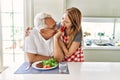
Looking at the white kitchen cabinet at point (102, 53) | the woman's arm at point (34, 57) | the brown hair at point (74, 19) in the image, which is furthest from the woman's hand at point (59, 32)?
the white kitchen cabinet at point (102, 53)

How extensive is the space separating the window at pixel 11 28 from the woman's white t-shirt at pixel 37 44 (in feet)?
5.27

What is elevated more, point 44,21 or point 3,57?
point 44,21

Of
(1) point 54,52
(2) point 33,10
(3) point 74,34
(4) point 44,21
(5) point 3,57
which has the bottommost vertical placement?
(5) point 3,57

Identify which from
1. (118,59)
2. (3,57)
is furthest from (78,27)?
(3,57)

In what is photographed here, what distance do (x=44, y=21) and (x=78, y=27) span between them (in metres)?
0.40

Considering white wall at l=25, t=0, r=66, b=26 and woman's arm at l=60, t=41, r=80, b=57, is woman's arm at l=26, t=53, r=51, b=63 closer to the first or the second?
woman's arm at l=60, t=41, r=80, b=57

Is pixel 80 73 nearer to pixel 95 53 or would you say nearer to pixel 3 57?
pixel 95 53

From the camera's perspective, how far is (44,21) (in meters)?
1.91

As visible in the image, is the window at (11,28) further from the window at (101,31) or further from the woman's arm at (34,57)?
the woman's arm at (34,57)

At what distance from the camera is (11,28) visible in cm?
353

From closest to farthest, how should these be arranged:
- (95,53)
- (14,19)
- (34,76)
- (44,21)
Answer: (34,76) → (44,21) → (95,53) → (14,19)

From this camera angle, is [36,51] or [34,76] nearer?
[34,76]

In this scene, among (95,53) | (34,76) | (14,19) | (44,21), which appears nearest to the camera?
(34,76)

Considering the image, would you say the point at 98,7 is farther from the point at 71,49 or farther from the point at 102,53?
the point at 71,49
